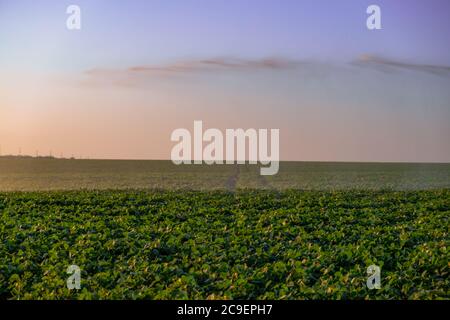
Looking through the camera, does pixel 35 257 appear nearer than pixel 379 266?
No

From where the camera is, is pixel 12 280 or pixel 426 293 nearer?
pixel 426 293

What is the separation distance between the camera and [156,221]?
18766 millimetres

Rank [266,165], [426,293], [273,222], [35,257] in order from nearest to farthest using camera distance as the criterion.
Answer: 1. [426,293]
2. [35,257]
3. [273,222]
4. [266,165]

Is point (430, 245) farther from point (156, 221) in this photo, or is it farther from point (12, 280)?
point (12, 280)

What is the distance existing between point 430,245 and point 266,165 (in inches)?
2525

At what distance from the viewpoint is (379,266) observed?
12.9m

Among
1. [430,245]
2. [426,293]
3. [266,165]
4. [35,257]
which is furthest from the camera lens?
[266,165]
